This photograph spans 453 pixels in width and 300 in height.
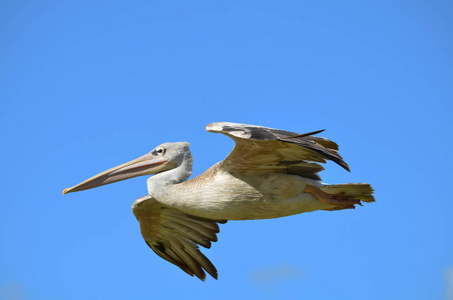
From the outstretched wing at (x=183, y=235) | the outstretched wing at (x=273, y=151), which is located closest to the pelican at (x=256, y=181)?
the outstretched wing at (x=273, y=151)

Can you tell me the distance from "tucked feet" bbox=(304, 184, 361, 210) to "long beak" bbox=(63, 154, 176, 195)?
8.95 ft

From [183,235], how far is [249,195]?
8.18ft

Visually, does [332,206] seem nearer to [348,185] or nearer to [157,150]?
[348,185]

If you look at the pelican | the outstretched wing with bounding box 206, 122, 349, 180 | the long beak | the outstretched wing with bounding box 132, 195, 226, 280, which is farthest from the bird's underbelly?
the outstretched wing with bounding box 132, 195, 226, 280

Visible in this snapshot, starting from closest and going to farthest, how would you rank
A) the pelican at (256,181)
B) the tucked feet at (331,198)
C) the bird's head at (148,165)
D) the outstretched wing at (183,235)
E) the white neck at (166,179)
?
the pelican at (256,181)
the tucked feet at (331,198)
the white neck at (166,179)
the bird's head at (148,165)
the outstretched wing at (183,235)

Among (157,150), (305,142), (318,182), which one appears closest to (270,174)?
(318,182)

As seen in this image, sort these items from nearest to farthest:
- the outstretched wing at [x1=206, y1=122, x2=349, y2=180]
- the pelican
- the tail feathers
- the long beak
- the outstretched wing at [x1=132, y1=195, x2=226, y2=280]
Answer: the outstretched wing at [x1=206, y1=122, x2=349, y2=180], the pelican, the tail feathers, the long beak, the outstretched wing at [x1=132, y1=195, x2=226, y2=280]

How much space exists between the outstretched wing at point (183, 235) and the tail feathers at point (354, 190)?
2559 millimetres

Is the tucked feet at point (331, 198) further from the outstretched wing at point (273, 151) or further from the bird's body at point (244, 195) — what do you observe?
the outstretched wing at point (273, 151)

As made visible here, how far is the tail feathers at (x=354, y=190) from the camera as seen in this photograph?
8.91m

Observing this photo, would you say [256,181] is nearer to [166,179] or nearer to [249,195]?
[249,195]

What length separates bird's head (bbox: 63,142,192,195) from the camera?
400 inches

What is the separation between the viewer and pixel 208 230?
35.8 ft

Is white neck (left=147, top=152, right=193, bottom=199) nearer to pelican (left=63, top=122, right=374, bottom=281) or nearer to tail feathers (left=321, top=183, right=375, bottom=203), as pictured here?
pelican (left=63, top=122, right=374, bottom=281)
